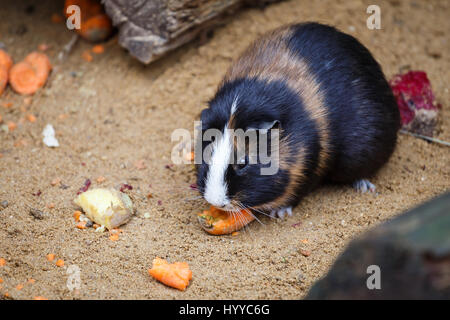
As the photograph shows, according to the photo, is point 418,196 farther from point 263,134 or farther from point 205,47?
point 205,47

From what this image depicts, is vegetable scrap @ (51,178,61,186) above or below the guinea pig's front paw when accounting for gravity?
above

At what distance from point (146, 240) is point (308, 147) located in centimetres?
140

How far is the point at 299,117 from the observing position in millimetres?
3689

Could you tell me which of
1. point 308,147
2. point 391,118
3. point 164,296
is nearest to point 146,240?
point 164,296

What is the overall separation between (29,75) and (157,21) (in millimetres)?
1505

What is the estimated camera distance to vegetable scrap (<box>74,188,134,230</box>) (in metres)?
3.60

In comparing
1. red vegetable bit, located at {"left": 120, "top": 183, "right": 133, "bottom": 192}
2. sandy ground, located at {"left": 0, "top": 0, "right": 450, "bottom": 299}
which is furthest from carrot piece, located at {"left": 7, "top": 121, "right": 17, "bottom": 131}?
red vegetable bit, located at {"left": 120, "top": 183, "right": 133, "bottom": 192}

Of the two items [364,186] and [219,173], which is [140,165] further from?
[364,186]

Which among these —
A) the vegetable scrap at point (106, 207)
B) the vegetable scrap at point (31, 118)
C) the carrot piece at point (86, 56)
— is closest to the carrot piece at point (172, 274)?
the vegetable scrap at point (106, 207)

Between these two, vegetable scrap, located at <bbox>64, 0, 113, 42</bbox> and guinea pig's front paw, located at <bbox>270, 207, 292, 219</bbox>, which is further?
vegetable scrap, located at <bbox>64, 0, 113, 42</bbox>

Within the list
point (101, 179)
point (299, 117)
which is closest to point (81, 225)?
point (101, 179)

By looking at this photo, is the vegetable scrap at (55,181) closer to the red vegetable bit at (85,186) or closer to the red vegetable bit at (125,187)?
the red vegetable bit at (85,186)

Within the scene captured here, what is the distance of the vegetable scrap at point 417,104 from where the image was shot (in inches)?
182

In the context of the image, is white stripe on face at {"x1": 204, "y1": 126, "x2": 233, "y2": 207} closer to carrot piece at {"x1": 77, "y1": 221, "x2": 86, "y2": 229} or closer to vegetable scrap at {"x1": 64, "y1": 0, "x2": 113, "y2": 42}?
carrot piece at {"x1": 77, "y1": 221, "x2": 86, "y2": 229}
